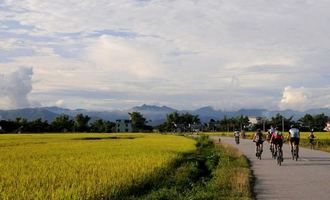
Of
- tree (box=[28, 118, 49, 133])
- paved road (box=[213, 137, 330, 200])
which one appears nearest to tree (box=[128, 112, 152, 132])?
tree (box=[28, 118, 49, 133])

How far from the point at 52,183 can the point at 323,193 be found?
7018mm

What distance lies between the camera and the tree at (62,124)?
5123 inches

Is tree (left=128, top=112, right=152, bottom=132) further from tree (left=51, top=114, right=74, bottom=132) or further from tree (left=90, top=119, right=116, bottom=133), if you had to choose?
tree (left=51, top=114, right=74, bottom=132)

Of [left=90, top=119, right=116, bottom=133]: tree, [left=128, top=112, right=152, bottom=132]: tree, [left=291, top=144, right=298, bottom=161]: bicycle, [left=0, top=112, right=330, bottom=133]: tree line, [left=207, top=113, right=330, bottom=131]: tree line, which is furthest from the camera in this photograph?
[left=128, top=112, right=152, bottom=132]: tree

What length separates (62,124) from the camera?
5261 inches

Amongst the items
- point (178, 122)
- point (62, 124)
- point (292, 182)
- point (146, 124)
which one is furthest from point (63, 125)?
point (292, 182)

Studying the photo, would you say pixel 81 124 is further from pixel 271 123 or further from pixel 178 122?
pixel 271 123

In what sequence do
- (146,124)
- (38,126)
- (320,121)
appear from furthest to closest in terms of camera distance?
(146,124) < (320,121) < (38,126)

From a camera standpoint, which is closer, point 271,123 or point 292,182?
point 292,182

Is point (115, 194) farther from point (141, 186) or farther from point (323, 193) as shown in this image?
point (323, 193)

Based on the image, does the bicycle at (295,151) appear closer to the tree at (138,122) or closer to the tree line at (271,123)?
the tree line at (271,123)

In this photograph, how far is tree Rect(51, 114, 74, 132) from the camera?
130125 millimetres

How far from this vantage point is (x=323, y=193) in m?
12.4

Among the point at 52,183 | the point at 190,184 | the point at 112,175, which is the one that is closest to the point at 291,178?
the point at 190,184
